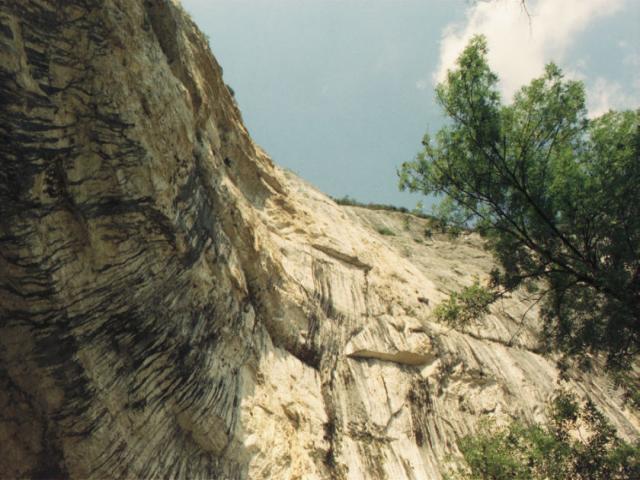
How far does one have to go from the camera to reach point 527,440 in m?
13.6

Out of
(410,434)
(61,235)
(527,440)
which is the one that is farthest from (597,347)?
(61,235)

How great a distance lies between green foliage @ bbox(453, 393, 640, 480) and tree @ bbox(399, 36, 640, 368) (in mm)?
2132

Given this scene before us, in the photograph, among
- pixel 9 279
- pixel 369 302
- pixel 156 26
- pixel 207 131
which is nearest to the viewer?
pixel 9 279

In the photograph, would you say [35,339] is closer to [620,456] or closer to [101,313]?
[101,313]

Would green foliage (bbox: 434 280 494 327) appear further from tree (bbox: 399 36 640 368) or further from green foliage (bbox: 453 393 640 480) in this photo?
green foliage (bbox: 453 393 640 480)

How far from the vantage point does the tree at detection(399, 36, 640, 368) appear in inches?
403

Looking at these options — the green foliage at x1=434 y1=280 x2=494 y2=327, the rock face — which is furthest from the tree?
the rock face

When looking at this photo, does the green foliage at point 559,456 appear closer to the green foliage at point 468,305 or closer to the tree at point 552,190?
the tree at point 552,190

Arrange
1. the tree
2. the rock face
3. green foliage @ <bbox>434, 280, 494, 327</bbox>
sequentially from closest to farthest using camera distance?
1. the rock face
2. the tree
3. green foliage @ <bbox>434, 280, 494, 327</bbox>

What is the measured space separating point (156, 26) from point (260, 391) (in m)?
9.13

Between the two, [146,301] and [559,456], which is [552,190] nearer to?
[559,456]

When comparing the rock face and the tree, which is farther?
the tree

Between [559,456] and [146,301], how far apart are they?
11.6m

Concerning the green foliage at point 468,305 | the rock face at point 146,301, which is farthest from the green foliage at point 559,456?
the green foliage at point 468,305
